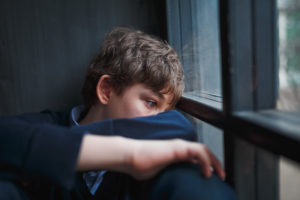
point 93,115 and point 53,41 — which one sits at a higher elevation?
point 53,41

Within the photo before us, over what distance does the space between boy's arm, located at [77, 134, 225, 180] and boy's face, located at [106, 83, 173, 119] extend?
38cm

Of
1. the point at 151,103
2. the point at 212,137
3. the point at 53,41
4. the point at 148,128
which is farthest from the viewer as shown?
the point at 53,41

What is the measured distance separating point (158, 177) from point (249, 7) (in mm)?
415

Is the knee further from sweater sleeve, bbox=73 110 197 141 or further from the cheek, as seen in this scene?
the cheek

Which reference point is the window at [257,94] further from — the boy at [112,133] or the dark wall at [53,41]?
the dark wall at [53,41]

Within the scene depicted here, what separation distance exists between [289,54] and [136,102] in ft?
1.72

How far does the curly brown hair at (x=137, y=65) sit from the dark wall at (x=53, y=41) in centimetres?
18

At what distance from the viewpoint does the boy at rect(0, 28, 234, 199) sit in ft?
1.70

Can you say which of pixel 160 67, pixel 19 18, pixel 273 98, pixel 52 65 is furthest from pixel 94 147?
pixel 19 18

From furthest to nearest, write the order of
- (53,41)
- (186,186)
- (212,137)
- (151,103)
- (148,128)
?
(53,41) → (151,103) → (212,137) → (148,128) → (186,186)

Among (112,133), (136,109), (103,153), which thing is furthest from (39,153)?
(136,109)

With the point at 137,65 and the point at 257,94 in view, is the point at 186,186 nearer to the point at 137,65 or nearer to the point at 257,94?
the point at 257,94

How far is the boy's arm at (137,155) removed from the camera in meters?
0.53

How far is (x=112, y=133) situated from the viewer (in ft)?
2.34
